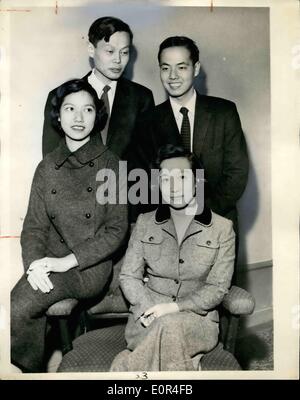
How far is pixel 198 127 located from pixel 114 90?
55 cm

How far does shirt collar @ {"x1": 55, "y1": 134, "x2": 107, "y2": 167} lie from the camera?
2.80m

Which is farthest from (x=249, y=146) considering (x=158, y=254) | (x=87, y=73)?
(x=87, y=73)

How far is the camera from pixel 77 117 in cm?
277

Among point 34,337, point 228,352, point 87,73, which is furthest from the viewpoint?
point 87,73

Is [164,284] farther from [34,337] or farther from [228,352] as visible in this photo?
[34,337]

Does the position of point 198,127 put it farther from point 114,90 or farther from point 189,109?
point 114,90

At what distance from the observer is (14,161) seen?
2.93 meters

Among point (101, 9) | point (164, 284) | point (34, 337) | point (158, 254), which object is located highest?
point (101, 9)

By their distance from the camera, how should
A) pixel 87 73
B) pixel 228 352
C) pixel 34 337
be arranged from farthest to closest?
1. pixel 87 73
2. pixel 34 337
3. pixel 228 352

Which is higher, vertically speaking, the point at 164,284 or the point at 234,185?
the point at 234,185

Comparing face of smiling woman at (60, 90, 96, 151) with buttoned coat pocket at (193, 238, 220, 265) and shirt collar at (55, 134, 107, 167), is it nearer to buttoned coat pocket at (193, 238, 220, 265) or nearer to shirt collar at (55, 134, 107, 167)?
shirt collar at (55, 134, 107, 167)

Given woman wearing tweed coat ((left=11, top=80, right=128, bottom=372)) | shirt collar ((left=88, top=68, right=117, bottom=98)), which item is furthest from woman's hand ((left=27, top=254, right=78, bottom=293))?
shirt collar ((left=88, top=68, right=117, bottom=98))

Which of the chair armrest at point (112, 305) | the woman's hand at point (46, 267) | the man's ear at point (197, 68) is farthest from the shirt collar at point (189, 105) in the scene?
the chair armrest at point (112, 305)

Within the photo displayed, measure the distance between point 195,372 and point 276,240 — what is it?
0.90 metres
